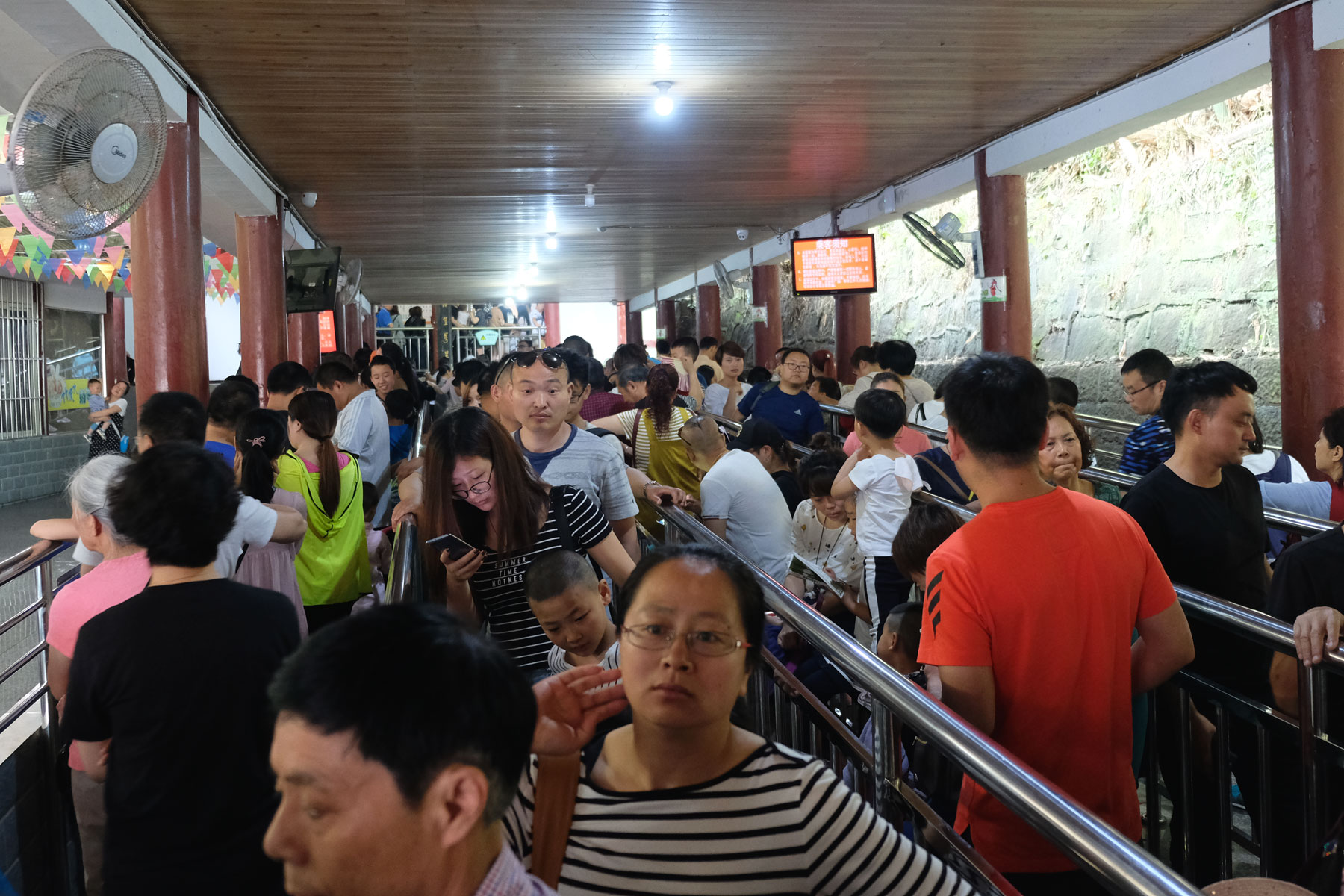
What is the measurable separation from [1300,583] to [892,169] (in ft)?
29.3

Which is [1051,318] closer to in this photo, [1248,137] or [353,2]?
[1248,137]

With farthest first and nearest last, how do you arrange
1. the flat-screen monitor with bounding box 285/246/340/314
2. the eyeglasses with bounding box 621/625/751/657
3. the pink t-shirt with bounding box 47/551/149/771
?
the flat-screen monitor with bounding box 285/246/340/314 < the pink t-shirt with bounding box 47/551/149/771 < the eyeglasses with bounding box 621/625/751/657

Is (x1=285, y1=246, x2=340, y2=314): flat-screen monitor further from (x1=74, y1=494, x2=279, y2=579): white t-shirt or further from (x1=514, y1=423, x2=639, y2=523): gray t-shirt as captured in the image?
(x1=514, y1=423, x2=639, y2=523): gray t-shirt

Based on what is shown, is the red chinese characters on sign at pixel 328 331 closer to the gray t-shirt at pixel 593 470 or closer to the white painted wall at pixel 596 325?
the gray t-shirt at pixel 593 470

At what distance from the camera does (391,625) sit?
1048 mm

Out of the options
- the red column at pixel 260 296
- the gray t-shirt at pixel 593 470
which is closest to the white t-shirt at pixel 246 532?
the gray t-shirt at pixel 593 470

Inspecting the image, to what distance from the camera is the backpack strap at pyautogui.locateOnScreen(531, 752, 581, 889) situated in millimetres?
1361

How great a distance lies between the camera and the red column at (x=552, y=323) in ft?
132

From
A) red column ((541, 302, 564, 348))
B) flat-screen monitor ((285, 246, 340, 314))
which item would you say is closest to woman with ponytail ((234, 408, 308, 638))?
flat-screen monitor ((285, 246, 340, 314))

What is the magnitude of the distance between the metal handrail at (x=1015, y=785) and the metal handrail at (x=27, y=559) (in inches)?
92.5

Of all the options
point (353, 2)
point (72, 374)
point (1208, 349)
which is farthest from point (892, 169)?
point (72, 374)

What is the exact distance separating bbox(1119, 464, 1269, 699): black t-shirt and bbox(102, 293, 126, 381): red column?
1847cm

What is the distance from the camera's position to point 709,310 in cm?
1998

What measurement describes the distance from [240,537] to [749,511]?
79.6 inches
